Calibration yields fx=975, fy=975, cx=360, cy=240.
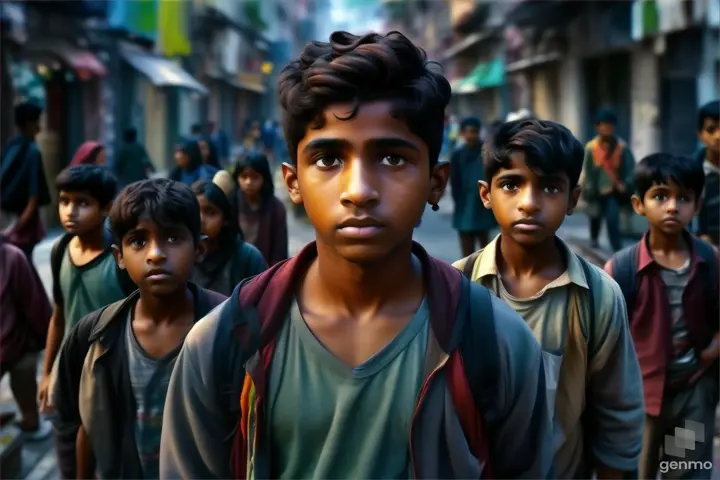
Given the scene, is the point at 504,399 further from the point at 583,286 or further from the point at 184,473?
the point at 583,286

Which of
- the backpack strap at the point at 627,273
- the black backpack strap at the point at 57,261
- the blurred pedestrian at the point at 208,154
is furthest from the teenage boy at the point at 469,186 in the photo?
the black backpack strap at the point at 57,261

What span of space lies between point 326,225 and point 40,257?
11.4 metres

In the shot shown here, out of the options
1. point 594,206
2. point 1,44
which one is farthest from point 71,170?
point 1,44

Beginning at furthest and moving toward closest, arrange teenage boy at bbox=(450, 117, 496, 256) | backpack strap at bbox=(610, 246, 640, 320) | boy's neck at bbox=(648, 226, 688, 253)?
teenage boy at bbox=(450, 117, 496, 256) → boy's neck at bbox=(648, 226, 688, 253) → backpack strap at bbox=(610, 246, 640, 320)

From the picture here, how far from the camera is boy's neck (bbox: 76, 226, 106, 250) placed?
14.1 feet

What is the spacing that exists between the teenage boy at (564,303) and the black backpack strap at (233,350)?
122cm

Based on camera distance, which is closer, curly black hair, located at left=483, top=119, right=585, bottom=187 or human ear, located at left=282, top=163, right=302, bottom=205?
human ear, located at left=282, top=163, right=302, bottom=205

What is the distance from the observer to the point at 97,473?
11.1ft

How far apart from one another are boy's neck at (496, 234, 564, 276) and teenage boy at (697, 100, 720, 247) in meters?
3.40

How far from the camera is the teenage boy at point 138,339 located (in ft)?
10.4

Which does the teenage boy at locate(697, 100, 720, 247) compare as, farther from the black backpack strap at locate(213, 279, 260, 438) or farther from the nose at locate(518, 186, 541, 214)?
the black backpack strap at locate(213, 279, 260, 438)

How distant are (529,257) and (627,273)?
3.05 ft

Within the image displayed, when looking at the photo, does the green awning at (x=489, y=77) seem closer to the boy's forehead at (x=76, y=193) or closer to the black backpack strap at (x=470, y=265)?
the boy's forehead at (x=76, y=193)

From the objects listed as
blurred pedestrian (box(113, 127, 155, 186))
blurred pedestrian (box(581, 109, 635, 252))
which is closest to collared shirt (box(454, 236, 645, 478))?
blurred pedestrian (box(581, 109, 635, 252))
